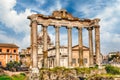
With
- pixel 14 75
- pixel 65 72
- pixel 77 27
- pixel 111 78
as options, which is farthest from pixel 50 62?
pixel 111 78

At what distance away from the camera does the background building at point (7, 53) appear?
79.1 metres

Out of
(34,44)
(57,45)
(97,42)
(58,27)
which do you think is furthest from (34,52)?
(97,42)

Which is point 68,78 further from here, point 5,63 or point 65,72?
point 5,63

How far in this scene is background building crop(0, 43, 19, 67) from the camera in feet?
260

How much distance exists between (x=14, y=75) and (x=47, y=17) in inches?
662

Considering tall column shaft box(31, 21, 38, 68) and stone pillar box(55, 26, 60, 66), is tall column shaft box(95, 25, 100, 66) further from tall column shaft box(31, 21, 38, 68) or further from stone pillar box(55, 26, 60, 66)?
tall column shaft box(31, 21, 38, 68)

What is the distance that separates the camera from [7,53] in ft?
262

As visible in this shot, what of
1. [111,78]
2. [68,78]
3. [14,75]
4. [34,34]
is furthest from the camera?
[14,75]

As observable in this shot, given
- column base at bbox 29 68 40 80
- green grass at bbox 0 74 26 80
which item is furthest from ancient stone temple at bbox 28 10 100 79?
green grass at bbox 0 74 26 80

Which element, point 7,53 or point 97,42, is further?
point 7,53

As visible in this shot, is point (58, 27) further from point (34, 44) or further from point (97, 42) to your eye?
point (97, 42)

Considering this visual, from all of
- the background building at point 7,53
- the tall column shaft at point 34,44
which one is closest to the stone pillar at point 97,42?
the tall column shaft at point 34,44

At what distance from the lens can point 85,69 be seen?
126 feet

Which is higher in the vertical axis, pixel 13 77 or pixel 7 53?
pixel 7 53
